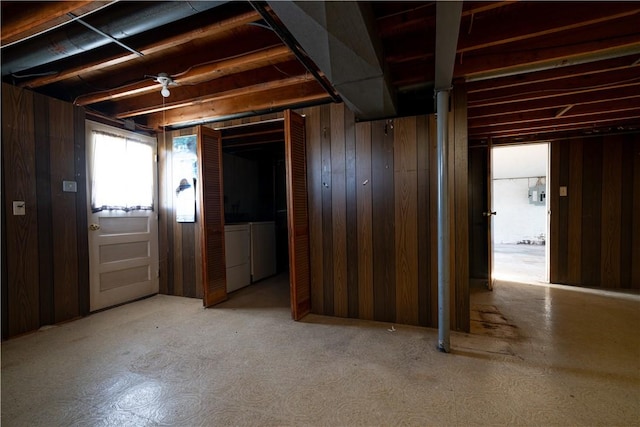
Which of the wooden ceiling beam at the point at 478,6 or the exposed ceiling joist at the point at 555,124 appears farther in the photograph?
the exposed ceiling joist at the point at 555,124

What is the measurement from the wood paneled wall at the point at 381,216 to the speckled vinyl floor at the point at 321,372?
26 centimetres

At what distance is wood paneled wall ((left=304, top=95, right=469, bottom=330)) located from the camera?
2.38 meters

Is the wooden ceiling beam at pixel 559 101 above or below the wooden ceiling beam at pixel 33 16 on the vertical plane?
below

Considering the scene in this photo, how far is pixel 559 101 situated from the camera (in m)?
2.79

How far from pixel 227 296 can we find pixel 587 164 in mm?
5526

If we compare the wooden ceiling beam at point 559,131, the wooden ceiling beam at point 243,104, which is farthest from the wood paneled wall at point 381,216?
the wooden ceiling beam at point 559,131

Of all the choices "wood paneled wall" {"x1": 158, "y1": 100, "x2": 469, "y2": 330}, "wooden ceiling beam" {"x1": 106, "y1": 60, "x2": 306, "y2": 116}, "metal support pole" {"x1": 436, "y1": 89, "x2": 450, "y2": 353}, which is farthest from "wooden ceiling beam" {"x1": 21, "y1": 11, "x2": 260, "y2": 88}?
"metal support pole" {"x1": 436, "y1": 89, "x2": 450, "y2": 353}

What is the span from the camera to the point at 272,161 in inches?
218

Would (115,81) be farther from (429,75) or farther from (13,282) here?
(429,75)

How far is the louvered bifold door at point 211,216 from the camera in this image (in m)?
3.09

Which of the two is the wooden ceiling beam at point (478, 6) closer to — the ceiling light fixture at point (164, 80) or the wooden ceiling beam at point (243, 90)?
the wooden ceiling beam at point (243, 90)

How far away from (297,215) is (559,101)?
3062mm

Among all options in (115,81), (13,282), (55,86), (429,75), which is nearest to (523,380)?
(429,75)

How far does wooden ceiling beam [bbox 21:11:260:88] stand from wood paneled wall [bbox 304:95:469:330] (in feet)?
4.14
